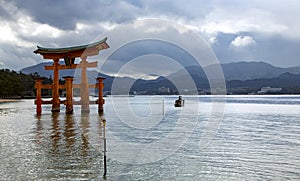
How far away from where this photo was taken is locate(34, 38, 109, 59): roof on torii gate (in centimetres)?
2087

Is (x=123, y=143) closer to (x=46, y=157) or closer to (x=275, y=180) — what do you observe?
(x=46, y=157)

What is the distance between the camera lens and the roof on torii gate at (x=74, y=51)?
2087 cm

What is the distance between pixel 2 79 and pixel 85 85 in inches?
1836

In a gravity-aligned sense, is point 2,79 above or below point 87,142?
above

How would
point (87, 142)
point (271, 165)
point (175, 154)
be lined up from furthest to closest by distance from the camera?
point (87, 142)
point (175, 154)
point (271, 165)

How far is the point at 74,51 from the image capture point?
22094 millimetres

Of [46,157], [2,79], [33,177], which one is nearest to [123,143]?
[46,157]

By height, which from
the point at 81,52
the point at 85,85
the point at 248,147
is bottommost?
the point at 248,147

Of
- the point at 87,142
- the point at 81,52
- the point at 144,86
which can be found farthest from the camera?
the point at 144,86

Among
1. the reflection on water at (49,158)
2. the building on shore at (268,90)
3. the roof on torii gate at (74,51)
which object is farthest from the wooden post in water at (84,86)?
the building on shore at (268,90)

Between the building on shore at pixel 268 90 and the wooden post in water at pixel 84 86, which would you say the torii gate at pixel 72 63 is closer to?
the wooden post in water at pixel 84 86

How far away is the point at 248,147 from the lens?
10227 millimetres

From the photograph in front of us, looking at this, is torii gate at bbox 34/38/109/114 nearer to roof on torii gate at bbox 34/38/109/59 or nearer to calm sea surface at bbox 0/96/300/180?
roof on torii gate at bbox 34/38/109/59

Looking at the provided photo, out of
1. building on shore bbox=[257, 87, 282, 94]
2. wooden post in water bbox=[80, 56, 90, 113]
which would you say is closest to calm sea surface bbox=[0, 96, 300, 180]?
wooden post in water bbox=[80, 56, 90, 113]
